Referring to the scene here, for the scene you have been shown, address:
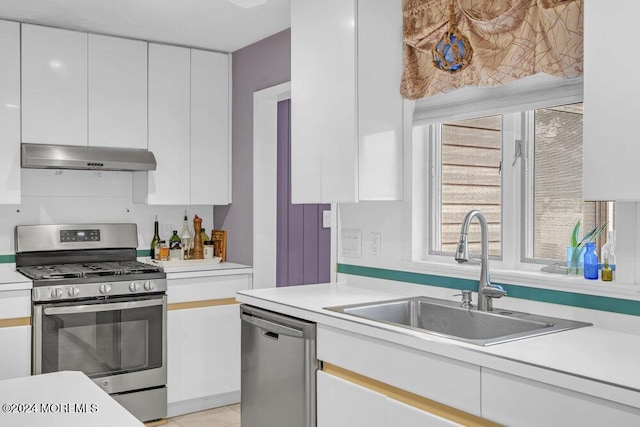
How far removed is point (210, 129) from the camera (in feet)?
14.2

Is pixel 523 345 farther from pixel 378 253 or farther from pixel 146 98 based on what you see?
pixel 146 98

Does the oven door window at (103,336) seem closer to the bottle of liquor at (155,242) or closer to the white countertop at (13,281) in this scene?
the white countertop at (13,281)

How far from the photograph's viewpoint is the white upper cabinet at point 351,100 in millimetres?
2793

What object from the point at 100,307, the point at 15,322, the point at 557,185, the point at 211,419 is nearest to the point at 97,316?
the point at 100,307

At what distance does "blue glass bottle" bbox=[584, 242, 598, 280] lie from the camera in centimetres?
217

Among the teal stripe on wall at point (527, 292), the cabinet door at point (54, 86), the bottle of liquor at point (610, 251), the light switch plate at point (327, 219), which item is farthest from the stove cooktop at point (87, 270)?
the bottle of liquor at point (610, 251)

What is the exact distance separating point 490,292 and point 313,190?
3.38 feet

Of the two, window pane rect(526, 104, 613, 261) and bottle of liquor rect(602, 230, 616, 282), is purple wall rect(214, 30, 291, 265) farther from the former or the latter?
bottle of liquor rect(602, 230, 616, 282)

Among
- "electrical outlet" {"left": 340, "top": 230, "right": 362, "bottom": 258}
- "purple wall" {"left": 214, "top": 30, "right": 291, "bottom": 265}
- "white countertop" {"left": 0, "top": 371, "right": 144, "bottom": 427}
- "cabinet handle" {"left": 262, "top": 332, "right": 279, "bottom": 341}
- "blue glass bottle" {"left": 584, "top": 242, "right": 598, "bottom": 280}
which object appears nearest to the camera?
"white countertop" {"left": 0, "top": 371, "right": 144, "bottom": 427}

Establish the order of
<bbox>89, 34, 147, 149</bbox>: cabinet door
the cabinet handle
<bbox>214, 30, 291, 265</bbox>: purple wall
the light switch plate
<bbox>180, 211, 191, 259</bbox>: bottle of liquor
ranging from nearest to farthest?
the cabinet handle
the light switch plate
<bbox>89, 34, 147, 149</bbox>: cabinet door
<bbox>214, 30, 291, 265</bbox>: purple wall
<bbox>180, 211, 191, 259</bbox>: bottle of liquor

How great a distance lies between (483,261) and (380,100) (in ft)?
3.01

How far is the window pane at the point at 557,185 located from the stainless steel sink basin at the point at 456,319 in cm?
35

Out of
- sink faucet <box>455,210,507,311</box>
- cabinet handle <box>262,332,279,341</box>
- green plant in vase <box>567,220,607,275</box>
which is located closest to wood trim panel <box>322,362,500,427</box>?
cabinet handle <box>262,332,279,341</box>

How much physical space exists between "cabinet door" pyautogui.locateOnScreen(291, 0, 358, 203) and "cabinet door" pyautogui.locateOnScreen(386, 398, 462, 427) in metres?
1.01
